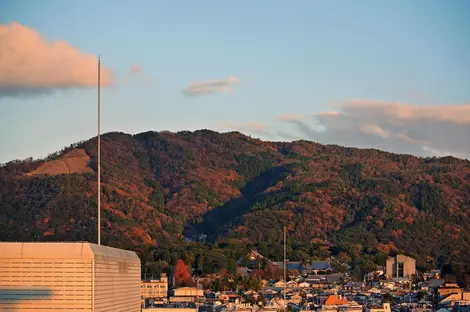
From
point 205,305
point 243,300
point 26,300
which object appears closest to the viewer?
point 26,300

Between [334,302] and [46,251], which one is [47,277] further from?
[334,302]

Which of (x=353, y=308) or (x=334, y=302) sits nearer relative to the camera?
(x=353, y=308)

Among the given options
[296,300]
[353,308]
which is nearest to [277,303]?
[353,308]

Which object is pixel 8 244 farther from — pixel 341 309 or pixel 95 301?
pixel 341 309

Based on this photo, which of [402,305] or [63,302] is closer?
[63,302]

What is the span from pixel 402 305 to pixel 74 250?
114m

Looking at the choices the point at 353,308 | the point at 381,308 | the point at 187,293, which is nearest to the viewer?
the point at 353,308

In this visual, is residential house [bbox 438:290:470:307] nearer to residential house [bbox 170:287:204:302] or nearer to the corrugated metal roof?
residential house [bbox 170:287:204:302]

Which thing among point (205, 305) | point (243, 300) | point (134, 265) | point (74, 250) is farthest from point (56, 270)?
point (243, 300)

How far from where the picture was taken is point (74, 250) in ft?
257

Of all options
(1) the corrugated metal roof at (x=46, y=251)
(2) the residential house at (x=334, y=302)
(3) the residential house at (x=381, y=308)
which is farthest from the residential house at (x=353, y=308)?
(1) the corrugated metal roof at (x=46, y=251)

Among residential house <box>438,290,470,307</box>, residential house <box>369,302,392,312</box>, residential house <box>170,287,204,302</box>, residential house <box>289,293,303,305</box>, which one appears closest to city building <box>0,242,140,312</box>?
residential house <box>369,302,392,312</box>

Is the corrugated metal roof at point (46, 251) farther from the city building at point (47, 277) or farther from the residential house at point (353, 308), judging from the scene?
the residential house at point (353, 308)

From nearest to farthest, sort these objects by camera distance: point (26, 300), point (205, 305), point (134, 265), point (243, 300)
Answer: point (26, 300) → point (134, 265) → point (205, 305) → point (243, 300)
